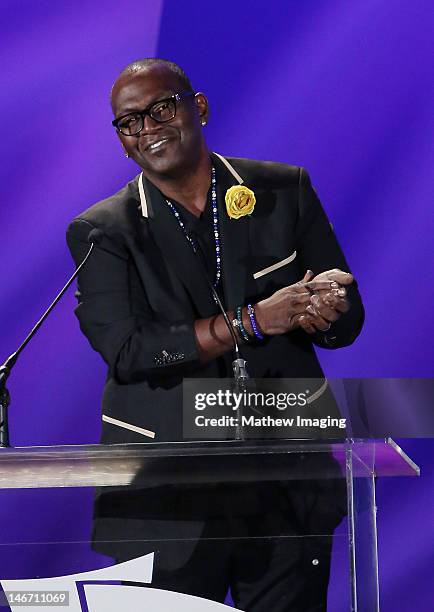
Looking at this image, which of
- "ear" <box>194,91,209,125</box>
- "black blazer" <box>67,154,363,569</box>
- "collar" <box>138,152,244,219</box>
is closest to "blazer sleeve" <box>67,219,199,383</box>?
"black blazer" <box>67,154,363,569</box>

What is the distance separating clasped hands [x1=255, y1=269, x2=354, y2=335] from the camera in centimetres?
230

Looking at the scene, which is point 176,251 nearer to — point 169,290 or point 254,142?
point 169,290

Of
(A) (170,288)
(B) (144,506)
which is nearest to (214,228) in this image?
(A) (170,288)

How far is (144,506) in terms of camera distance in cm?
162

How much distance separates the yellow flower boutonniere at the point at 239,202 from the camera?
2586 mm

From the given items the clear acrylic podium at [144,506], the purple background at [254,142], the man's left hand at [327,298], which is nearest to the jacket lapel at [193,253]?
the man's left hand at [327,298]

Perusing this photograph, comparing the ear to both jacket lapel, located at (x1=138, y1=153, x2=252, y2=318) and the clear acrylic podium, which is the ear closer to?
jacket lapel, located at (x1=138, y1=153, x2=252, y2=318)

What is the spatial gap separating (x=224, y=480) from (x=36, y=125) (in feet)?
5.70

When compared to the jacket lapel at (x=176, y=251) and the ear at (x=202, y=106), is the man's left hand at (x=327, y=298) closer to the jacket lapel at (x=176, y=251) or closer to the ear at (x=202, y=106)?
the jacket lapel at (x=176, y=251)

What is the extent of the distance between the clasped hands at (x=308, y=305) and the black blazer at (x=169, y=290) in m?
0.13

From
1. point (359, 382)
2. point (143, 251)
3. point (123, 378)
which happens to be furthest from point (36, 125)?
point (359, 382)

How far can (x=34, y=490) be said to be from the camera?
163 centimetres

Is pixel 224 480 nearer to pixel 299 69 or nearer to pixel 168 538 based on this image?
pixel 168 538

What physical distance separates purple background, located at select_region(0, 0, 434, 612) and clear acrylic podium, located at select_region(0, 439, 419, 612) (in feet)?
4.46
